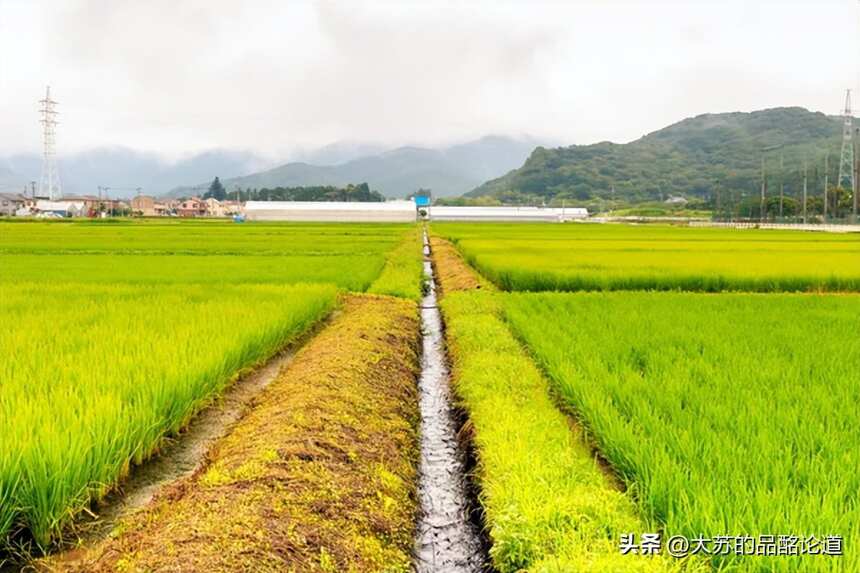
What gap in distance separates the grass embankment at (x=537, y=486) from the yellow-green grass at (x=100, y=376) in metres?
2.29

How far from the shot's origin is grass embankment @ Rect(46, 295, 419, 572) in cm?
288

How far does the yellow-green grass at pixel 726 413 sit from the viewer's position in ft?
8.70

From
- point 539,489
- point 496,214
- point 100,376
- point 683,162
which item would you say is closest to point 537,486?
point 539,489

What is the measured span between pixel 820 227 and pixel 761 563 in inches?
2640

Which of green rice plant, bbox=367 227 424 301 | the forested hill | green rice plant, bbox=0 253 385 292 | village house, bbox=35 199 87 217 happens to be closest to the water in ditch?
green rice plant, bbox=367 227 424 301

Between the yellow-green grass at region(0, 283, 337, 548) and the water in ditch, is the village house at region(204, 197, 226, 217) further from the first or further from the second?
the water in ditch

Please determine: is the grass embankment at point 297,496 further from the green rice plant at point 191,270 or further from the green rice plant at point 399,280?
the green rice plant at point 191,270

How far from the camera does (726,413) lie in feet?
13.2

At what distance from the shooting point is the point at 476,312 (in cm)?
1009

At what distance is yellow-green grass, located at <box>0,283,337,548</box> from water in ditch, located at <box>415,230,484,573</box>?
1932 mm

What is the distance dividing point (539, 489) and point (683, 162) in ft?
539

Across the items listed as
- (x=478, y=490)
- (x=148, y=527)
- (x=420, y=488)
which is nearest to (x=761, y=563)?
(x=478, y=490)

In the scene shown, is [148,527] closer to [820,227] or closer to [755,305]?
[755,305]

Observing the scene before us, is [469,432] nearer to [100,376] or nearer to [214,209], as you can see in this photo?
[100,376]
